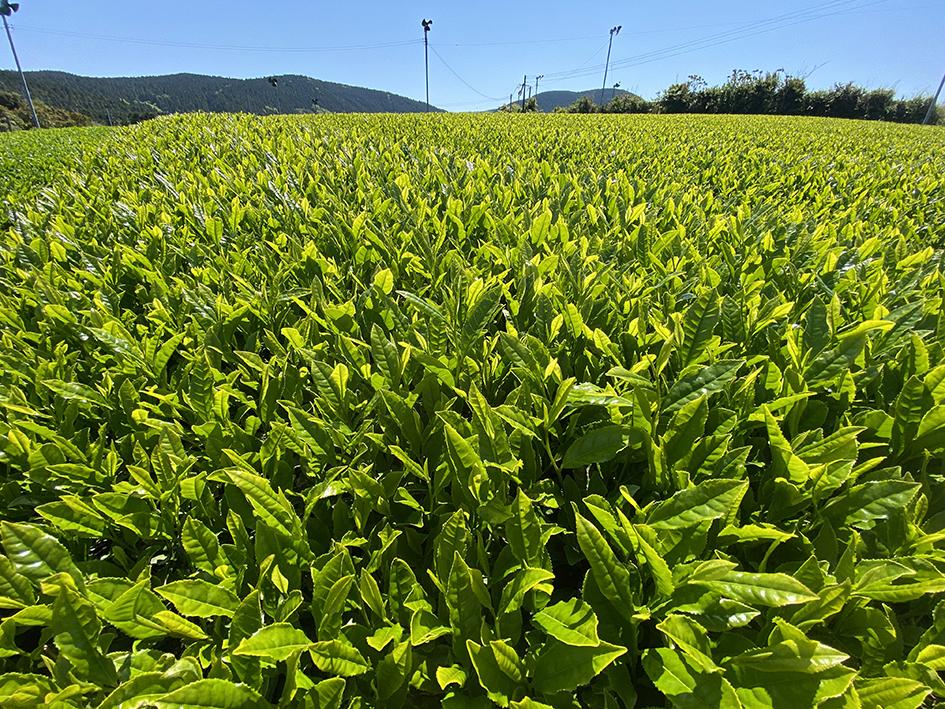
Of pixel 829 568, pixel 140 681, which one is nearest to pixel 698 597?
pixel 829 568

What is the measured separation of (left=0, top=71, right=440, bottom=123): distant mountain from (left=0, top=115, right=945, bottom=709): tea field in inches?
6072

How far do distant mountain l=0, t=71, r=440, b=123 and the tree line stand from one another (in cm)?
11041

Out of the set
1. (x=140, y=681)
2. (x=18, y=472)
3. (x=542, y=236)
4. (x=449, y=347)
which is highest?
(x=542, y=236)

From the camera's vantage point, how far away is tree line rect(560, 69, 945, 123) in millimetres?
51188

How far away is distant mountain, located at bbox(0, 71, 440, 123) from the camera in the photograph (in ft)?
445

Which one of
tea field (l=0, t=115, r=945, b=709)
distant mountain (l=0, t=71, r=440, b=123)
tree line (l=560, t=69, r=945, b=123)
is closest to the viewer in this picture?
tea field (l=0, t=115, r=945, b=709)

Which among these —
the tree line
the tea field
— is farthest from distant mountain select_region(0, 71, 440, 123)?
the tea field

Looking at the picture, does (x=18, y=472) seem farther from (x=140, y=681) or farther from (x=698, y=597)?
(x=698, y=597)

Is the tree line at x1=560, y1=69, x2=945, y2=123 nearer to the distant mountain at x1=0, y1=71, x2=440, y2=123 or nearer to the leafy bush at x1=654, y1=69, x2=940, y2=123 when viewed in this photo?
the leafy bush at x1=654, y1=69, x2=940, y2=123

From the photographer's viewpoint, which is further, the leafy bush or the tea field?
the leafy bush

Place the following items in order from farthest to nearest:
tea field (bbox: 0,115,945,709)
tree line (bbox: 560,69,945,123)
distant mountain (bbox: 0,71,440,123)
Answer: distant mountain (bbox: 0,71,440,123) < tree line (bbox: 560,69,945,123) < tea field (bbox: 0,115,945,709)

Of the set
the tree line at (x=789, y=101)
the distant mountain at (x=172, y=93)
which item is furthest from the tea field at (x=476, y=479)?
the distant mountain at (x=172, y=93)

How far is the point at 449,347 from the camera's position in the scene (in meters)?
1.93

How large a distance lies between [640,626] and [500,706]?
0.37 meters
